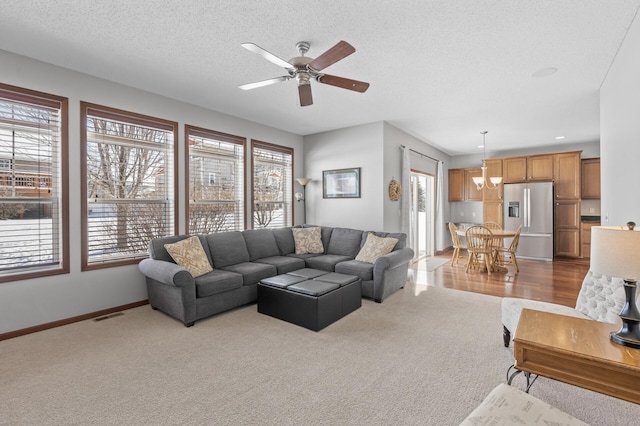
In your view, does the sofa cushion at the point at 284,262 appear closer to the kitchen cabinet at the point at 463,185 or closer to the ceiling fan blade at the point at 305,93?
the ceiling fan blade at the point at 305,93

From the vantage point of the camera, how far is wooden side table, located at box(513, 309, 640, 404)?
1431 millimetres

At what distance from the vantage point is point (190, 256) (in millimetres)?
3727

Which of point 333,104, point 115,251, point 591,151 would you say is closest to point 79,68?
point 115,251

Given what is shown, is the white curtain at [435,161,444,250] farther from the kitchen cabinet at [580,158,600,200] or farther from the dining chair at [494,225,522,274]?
the kitchen cabinet at [580,158,600,200]

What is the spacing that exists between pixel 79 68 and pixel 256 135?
2582mm

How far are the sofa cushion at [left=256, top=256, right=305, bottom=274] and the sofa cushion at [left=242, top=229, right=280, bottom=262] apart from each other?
105mm

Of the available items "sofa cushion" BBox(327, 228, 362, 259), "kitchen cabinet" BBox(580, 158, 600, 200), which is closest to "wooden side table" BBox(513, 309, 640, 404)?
"sofa cushion" BBox(327, 228, 362, 259)

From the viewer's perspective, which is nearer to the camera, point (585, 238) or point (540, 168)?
point (585, 238)

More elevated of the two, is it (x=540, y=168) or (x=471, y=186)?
(x=540, y=168)

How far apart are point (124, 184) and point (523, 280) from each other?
6.26 m

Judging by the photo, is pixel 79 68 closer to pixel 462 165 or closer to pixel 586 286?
pixel 586 286

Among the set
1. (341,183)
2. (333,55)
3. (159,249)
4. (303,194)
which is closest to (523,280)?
(341,183)

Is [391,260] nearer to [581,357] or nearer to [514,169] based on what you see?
[581,357]

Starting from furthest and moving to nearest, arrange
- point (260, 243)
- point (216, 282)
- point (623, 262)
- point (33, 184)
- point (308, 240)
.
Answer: point (308, 240)
point (260, 243)
point (216, 282)
point (33, 184)
point (623, 262)
